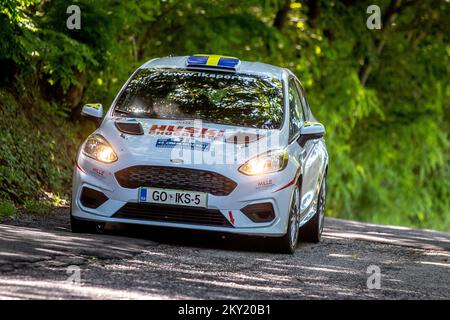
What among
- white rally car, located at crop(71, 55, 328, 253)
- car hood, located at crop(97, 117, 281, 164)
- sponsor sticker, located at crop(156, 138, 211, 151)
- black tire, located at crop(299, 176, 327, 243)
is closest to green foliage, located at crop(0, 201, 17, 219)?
white rally car, located at crop(71, 55, 328, 253)

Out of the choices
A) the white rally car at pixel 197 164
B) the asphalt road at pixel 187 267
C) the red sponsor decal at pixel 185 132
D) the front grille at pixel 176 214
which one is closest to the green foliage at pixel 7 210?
the asphalt road at pixel 187 267

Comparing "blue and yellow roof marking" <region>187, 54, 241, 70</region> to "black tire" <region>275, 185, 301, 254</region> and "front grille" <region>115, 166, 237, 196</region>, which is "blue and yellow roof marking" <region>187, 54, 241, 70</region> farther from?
"front grille" <region>115, 166, 237, 196</region>

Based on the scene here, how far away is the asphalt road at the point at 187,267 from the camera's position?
8.05 meters

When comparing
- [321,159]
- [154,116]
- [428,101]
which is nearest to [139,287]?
[154,116]

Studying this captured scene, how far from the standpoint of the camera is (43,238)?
10234 millimetres

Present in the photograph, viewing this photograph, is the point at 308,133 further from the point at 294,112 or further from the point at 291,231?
the point at 291,231

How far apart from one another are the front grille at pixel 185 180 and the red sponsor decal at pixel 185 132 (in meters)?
0.47

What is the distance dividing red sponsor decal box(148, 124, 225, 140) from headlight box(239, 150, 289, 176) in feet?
1.45

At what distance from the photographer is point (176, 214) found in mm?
10688

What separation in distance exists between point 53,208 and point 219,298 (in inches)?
249

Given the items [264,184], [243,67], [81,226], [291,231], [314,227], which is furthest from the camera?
[314,227]

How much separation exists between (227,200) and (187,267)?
1.38 meters

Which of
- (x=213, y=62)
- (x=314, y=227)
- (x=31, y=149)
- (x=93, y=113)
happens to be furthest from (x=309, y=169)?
(x=31, y=149)

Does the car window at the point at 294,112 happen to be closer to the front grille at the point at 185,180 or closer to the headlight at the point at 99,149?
the front grille at the point at 185,180
